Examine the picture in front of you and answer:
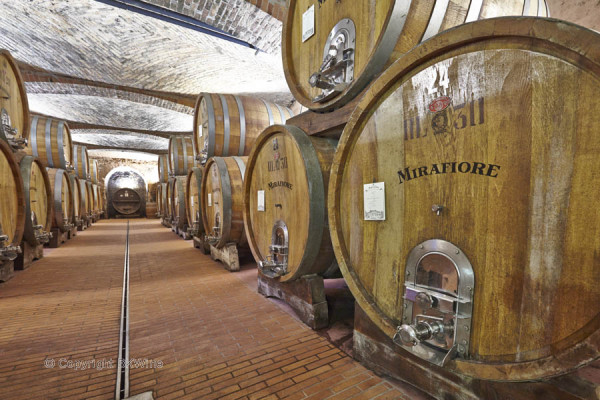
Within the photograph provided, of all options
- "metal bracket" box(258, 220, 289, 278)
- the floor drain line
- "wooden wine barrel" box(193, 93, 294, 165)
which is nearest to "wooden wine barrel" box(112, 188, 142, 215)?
"wooden wine barrel" box(193, 93, 294, 165)

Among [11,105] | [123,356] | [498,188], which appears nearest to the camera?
[498,188]

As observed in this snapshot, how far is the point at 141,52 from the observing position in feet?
21.2

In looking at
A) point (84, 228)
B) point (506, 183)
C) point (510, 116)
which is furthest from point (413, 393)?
point (84, 228)

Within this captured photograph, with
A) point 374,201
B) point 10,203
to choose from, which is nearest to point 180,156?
point 10,203

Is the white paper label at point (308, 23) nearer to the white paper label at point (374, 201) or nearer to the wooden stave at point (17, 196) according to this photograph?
the white paper label at point (374, 201)

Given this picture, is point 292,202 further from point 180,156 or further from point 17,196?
point 180,156

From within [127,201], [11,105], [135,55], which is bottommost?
[127,201]

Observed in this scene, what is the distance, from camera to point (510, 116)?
826 mm

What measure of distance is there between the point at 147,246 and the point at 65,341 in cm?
404

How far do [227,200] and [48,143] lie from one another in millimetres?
4948

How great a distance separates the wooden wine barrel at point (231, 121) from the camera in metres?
4.31

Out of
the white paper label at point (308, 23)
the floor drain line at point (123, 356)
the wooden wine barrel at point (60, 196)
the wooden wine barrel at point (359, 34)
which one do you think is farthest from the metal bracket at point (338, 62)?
the wooden wine barrel at point (60, 196)

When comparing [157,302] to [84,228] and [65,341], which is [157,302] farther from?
[84,228]

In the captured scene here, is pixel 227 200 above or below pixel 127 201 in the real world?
above
